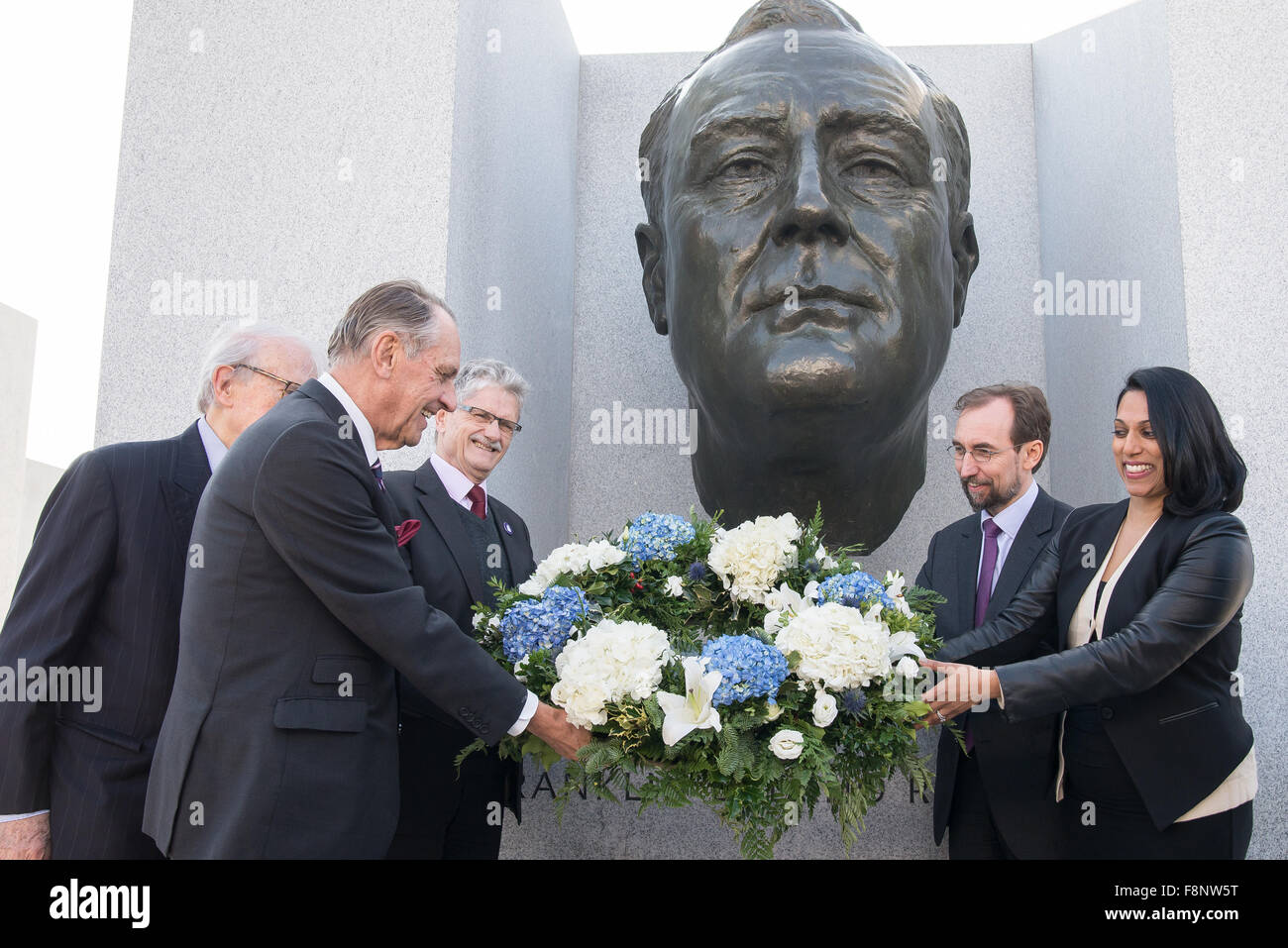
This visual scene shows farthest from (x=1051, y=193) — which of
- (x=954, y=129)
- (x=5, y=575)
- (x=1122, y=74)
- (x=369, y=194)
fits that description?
(x=5, y=575)

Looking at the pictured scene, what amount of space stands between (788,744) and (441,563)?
3.87 ft

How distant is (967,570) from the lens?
334cm

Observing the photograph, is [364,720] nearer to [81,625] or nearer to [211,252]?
[81,625]

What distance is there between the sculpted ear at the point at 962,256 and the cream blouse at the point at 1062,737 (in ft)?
6.37

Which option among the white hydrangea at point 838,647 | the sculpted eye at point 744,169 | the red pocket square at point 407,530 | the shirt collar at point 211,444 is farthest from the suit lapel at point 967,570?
the shirt collar at point 211,444

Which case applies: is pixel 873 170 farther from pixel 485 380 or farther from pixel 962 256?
pixel 485 380

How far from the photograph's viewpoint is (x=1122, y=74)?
459 cm

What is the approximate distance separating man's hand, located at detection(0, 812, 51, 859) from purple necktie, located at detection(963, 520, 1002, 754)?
100 inches

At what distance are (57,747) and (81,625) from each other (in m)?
0.28

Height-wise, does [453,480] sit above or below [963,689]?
above

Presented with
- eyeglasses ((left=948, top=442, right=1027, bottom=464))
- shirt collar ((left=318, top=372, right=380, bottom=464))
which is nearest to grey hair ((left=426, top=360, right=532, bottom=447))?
shirt collar ((left=318, top=372, right=380, bottom=464))

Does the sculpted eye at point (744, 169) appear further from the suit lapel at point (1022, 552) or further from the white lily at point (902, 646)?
the white lily at point (902, 646)

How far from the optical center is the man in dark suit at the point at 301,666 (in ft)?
6.95
